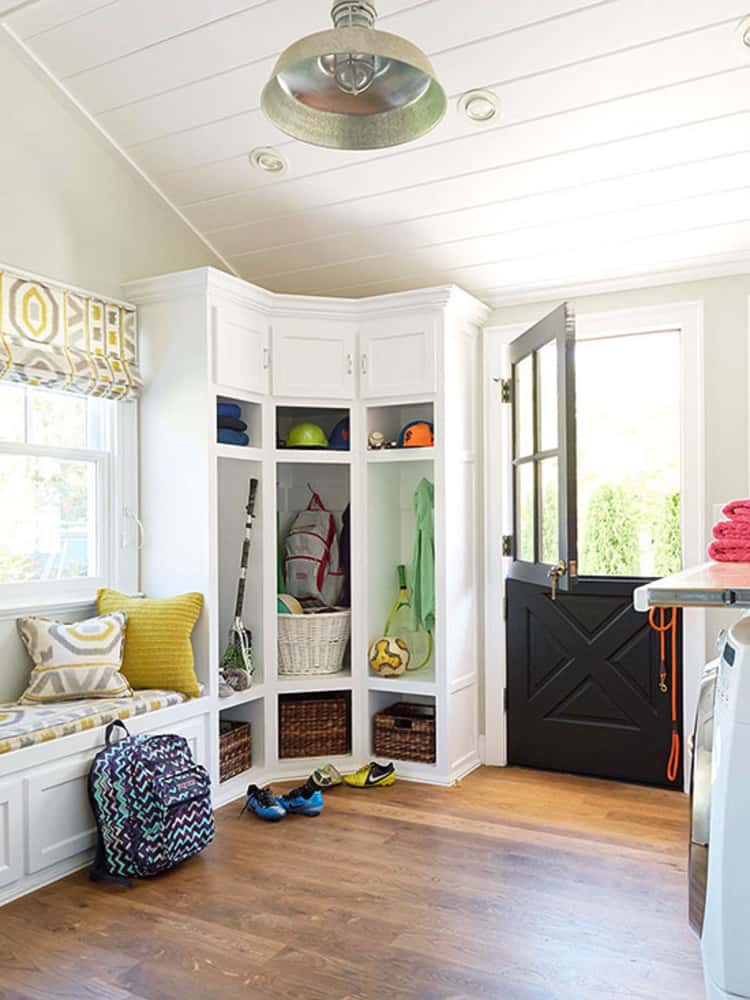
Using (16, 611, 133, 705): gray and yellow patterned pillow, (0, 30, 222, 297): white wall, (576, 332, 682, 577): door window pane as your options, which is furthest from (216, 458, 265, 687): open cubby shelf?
(576, 332, 682, 577): door window pane

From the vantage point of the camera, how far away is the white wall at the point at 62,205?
3334 mm

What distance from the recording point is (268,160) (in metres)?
3.61

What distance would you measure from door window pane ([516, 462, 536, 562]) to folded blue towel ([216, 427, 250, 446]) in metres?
1.24

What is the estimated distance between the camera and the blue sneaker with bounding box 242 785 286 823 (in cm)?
350

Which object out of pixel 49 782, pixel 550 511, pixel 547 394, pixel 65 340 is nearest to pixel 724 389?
pixel 547 394

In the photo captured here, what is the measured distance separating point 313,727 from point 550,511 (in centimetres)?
150

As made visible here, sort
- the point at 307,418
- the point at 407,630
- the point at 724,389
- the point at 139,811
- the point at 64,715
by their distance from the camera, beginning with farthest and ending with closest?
1. the point at 307,418
2. the point at 407,630
3. the point at 724,389
4. the point at 64,715
5. the point at 139,811

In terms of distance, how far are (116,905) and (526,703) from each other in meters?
2.16

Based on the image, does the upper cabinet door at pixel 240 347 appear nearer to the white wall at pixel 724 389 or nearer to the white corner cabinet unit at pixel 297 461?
the white corner cabinet unit at pixel 297 461

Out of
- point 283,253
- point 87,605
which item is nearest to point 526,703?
point 87,605

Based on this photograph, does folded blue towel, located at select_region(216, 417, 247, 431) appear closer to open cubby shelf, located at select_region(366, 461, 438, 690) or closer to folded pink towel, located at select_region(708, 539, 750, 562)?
Answer: open cubby shelf, located at select_region(366, 461, 438, 690)

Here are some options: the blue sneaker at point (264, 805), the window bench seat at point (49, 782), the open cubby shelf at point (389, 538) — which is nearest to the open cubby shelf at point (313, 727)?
the open cubby shelf at point (389, 538)

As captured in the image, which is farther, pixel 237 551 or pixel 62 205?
pixel 237 551

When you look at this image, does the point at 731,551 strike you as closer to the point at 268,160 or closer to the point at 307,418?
the point at 268,160
